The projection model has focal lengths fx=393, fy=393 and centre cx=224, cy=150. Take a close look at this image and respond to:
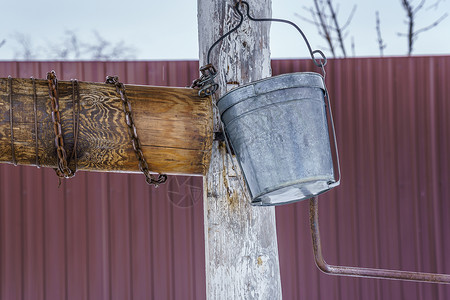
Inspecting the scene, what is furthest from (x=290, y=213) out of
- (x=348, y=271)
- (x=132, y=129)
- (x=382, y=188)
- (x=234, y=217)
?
(x=132, y=129)

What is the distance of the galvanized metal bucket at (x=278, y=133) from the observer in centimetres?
105

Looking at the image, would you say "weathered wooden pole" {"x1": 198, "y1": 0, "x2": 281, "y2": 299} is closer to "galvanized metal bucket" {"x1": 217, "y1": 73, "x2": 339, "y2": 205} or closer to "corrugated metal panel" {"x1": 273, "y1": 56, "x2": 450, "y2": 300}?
"galvanized metal bucket" {"x1": 217, "y1": 73, "x2": 339, "y2": 205}

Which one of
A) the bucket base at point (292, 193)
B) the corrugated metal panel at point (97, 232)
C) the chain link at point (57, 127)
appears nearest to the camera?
the chain link at point (57, 127)

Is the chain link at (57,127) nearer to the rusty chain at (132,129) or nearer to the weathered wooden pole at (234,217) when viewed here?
the rusty chain at (132,129)

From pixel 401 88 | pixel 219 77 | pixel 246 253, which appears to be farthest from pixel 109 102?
pixel 401 88

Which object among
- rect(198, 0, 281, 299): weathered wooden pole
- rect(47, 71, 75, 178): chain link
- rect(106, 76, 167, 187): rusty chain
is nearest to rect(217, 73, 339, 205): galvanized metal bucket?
rect(198, 0, 281, 299): weathered wooden pole

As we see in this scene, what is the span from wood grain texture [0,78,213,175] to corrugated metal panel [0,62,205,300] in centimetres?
197

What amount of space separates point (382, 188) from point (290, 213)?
29.8 inches

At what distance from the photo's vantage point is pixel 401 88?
3189mm

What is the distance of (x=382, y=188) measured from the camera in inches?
123

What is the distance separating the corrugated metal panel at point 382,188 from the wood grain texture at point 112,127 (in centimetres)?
212

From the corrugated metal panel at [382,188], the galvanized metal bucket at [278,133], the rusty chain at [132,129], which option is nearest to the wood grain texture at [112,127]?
the rusty chain at [132,129]

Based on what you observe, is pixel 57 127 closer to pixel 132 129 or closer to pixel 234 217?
pixel 132 129

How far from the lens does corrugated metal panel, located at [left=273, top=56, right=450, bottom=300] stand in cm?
310
